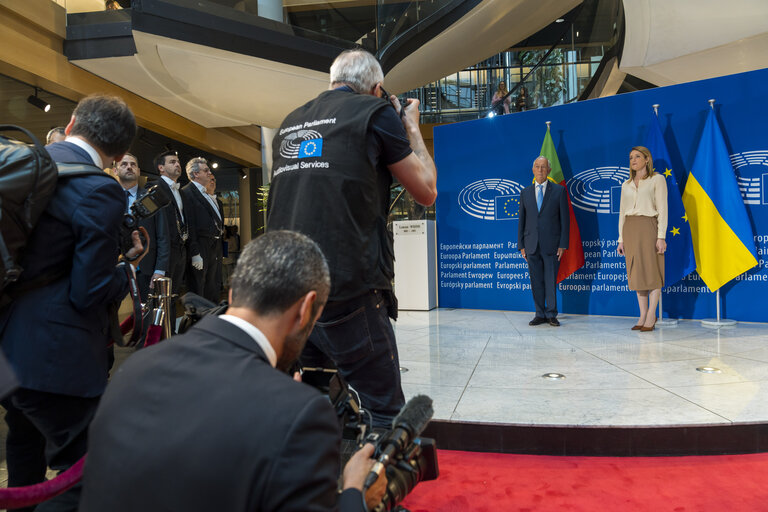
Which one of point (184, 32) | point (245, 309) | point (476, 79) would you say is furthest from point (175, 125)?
point (245, 309)

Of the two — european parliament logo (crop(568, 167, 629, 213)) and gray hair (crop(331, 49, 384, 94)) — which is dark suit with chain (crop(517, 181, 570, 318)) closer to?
european parliament logo (crop(568, 167, 629, 213))

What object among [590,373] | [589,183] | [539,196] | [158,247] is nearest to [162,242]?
[158,247]

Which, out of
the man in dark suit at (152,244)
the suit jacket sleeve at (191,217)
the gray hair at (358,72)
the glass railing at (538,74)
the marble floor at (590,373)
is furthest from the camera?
the glass railing at (538,74)

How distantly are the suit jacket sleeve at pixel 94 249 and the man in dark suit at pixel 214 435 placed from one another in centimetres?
67

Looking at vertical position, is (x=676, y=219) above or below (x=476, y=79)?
below

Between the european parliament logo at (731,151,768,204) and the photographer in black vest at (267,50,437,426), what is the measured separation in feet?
16.1

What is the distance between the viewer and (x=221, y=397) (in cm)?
71

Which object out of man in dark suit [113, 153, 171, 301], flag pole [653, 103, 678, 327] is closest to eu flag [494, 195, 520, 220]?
flag pole [653, 103, 678, 327]

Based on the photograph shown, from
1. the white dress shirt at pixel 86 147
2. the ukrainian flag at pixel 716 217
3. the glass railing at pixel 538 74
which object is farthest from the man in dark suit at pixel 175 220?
the glass railing at pixel 538 74

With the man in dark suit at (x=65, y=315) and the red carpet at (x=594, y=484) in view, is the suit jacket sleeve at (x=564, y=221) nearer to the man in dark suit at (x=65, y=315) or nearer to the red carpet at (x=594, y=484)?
the red carpet at (x=594, y=484)

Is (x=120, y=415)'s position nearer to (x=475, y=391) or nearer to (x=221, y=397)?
(x=221, y=397)

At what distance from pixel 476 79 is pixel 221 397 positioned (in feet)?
46.8

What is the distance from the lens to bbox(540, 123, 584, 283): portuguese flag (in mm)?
5980

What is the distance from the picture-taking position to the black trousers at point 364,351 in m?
1.46
